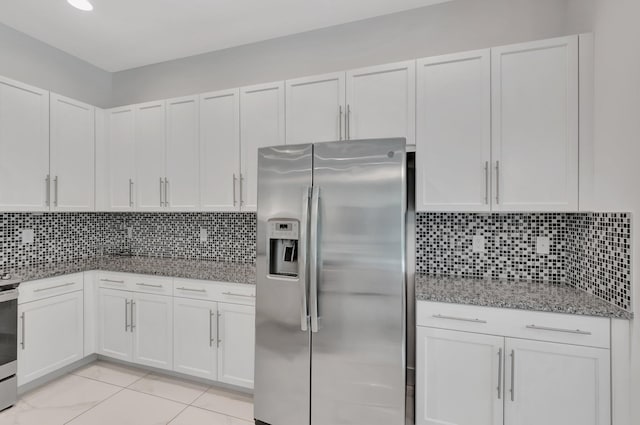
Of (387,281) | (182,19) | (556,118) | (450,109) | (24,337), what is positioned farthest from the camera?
(182,19)

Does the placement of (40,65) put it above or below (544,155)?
above

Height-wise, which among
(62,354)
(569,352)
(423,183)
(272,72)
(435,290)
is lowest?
(62,354)

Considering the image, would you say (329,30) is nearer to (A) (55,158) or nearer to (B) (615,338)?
(A) (55,158)

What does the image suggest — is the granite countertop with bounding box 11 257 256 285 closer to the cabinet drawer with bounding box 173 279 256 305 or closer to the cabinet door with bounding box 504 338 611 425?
the cabinet drawer with bounding box 173 279 256 305

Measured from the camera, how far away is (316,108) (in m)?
2.41

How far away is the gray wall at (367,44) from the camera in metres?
2.26

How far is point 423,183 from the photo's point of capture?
2145mm

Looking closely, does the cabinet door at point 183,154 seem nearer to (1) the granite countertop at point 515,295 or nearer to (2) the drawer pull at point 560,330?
(1) the granite countertop at point 515,295

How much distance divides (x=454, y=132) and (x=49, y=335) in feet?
11.1

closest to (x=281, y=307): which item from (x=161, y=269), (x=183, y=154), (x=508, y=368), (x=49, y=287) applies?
(x=508, y=368)

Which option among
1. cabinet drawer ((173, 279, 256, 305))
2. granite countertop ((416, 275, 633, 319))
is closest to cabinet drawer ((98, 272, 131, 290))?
cabinet drawer ((173, 279, 256, 305))

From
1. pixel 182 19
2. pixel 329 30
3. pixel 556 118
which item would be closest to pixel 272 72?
pixel 329 30

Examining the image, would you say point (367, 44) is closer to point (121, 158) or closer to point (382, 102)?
point (382, 102)

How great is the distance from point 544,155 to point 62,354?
12.5 ft
